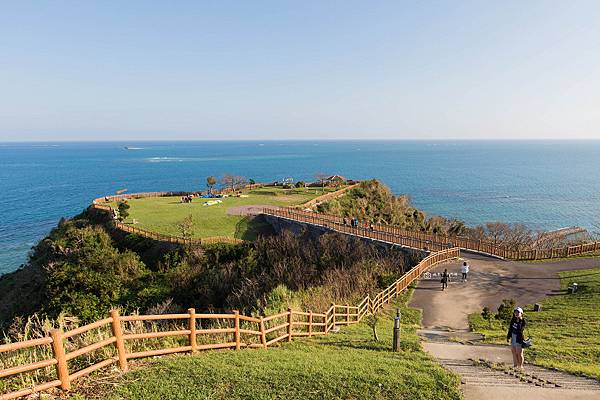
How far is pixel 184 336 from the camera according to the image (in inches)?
425

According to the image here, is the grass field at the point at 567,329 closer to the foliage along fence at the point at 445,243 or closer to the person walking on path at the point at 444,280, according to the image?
the person walking on path at the point at 444,280

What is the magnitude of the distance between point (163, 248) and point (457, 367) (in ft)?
90.8

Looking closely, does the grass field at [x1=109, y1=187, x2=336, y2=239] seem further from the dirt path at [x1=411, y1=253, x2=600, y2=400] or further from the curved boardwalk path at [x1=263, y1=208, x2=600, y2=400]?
the dirt path at [x1=411, y1=253, x2=600, y2=400]

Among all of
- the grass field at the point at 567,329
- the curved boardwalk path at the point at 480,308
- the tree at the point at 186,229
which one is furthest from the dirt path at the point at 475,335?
the tree at the point at 186,229

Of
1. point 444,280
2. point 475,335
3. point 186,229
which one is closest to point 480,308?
point 444,280

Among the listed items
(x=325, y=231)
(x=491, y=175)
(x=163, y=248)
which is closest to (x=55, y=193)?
(x=163, y=248)

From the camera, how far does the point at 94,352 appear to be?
804 centimetres

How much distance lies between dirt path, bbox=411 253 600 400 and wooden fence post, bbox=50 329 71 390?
8.08m

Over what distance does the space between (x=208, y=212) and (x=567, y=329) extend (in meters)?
35.6

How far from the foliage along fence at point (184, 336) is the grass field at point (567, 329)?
18.8ft

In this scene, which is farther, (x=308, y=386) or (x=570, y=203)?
(x=570, y=203)

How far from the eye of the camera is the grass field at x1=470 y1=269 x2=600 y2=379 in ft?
35.9

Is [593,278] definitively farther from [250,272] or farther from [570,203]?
[570,203]

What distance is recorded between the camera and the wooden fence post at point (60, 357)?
5949 mm
